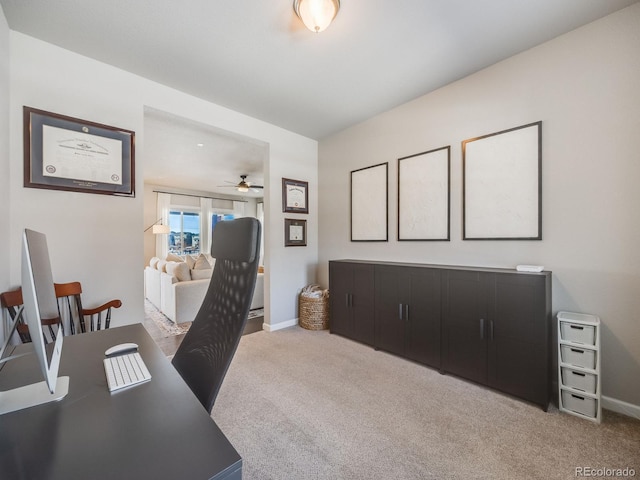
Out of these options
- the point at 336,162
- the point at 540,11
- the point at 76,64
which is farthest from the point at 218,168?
the point at 540,11

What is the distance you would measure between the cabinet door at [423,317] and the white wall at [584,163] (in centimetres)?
43

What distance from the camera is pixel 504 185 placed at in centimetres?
231

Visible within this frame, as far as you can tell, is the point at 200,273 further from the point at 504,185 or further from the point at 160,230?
the point at 504,185

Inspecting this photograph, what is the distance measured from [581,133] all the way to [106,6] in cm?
334

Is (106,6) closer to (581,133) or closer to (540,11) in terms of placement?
(540,11)

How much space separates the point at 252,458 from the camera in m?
1.47

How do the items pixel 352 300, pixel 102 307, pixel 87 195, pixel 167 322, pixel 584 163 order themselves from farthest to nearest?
pixel 167 322 < pixel 352 300 < pixel 87 195 < pixel 102 307 < pixel 584 163

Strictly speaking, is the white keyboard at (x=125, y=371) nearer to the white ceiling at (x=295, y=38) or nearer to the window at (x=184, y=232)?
the white ceiling at (x=295, y=38)

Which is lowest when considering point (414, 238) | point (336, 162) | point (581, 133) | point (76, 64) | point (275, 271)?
point (275, 271)

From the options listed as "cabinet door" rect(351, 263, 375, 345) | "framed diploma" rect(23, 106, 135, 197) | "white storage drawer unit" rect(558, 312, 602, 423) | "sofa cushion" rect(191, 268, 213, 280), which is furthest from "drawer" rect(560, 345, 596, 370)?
"sofa cushion" rect(191, 268, 213, 280)

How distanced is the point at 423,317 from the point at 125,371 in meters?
2.29

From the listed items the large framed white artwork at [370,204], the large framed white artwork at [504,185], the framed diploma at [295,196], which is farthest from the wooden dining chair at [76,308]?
the large framed white artwork at [504,185]

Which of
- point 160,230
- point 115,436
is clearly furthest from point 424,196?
point 160,230

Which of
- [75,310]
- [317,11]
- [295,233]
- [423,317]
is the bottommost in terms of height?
[423,317]
